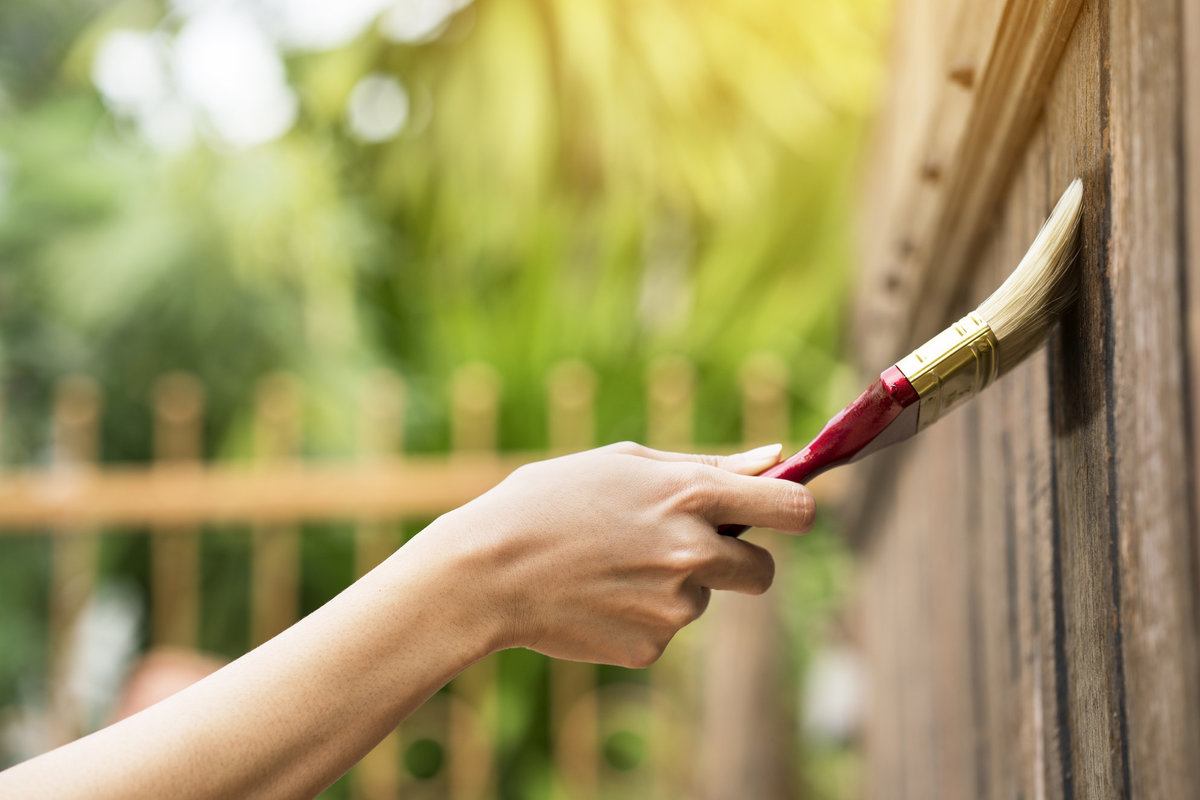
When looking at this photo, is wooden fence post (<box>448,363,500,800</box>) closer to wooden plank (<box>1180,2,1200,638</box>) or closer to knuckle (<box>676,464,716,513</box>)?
knuckle (<box>676,464,716,513</box>)

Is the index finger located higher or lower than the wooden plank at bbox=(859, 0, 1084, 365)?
lower

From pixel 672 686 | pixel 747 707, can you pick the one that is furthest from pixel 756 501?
pixel 672 686

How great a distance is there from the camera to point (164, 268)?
4.55 metres

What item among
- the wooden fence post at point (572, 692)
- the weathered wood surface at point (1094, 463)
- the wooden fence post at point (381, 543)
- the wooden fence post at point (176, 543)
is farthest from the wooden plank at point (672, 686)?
the weathered wood surface at point (1094, 463)

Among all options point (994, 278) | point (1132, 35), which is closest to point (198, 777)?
point (1132, 35)

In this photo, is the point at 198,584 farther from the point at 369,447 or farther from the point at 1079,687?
the point at 1079,687

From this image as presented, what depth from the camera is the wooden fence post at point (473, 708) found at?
3639 millimetres

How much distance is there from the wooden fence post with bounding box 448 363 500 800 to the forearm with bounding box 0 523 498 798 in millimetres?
2910

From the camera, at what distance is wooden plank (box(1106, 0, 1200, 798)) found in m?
0.51

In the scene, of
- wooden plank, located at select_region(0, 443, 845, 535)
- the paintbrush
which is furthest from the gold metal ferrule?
wooden plank, located at select_region(0, 443, 845, 535)

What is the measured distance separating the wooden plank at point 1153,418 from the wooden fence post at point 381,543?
315cm

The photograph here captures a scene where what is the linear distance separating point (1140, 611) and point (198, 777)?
1.88ft

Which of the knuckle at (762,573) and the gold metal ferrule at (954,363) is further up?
the gold metal ferrule at (954,363)

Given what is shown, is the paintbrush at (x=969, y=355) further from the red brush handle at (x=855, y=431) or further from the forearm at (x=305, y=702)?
the forearm at (x=305, y=702)
